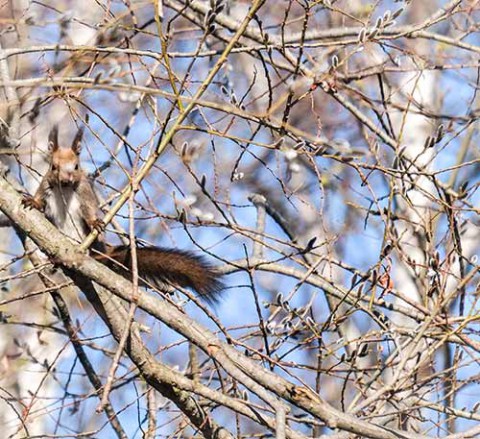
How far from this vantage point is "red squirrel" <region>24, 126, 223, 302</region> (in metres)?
3.21

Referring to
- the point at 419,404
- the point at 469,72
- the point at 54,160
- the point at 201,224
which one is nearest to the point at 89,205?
the point at 54,160

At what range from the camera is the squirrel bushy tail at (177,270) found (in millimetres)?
3092

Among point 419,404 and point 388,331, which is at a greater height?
point 388,331

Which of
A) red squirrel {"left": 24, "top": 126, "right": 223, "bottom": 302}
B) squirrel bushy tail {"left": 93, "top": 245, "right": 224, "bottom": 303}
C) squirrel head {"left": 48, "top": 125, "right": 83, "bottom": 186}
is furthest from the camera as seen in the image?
squirrel head {"left": 48, "top": 125, "right": 83, "bottom": 186}

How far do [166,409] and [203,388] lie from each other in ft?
2.70

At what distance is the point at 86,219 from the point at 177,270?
0.69 metres

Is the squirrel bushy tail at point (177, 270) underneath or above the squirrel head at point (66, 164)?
underneath

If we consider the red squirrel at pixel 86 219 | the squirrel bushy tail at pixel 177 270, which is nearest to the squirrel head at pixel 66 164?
the red squirrel at pixel 86 219

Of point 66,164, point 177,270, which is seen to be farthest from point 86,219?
point 177,270

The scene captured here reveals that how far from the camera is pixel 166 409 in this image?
3.09 metres

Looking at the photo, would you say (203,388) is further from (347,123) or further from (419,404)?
(347,123)

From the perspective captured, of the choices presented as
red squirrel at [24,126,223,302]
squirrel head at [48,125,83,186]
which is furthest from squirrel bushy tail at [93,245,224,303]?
squirrel head at [48,125,83,186]

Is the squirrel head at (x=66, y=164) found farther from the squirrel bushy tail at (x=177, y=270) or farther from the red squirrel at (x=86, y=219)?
the squirrel bushy tail at (x=177, y=270)

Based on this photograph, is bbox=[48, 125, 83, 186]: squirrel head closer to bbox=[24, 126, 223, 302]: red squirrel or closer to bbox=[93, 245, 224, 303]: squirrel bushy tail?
bbox=[24, 126, 223, 302]: red squirrel
